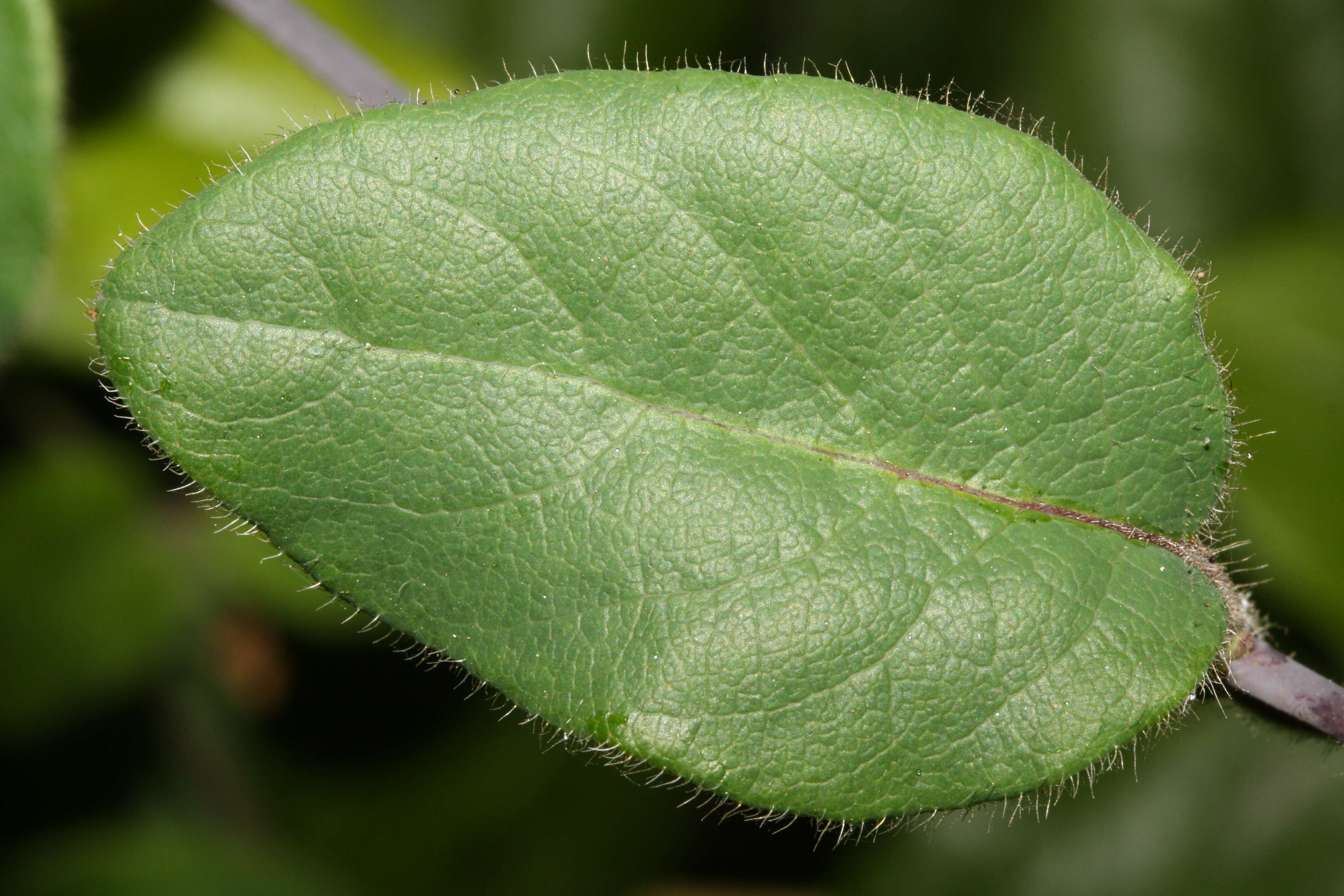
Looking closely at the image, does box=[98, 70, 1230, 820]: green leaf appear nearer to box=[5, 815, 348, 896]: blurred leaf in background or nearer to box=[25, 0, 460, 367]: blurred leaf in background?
box=[25, 0, 460, 367]: blurred leaf in background

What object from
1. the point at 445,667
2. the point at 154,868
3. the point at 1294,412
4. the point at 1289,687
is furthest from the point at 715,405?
the point at 154,868

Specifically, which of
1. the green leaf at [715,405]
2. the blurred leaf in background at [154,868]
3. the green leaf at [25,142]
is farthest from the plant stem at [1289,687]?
the blurred leaf in background at [154,868]

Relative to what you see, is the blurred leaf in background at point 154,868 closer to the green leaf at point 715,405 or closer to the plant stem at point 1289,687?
the green leaf at point 715,405

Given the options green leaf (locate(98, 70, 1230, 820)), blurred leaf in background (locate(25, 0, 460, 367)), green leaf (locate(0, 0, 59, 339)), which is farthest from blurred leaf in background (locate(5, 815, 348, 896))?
green leaf (locate(98, 70, 1230, 820))

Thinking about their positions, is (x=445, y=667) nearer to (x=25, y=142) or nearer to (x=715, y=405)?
(x=25, y=142)

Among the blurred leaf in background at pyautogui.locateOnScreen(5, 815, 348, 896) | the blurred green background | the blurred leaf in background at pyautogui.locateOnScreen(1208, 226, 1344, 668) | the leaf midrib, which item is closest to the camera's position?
the leaf midrib

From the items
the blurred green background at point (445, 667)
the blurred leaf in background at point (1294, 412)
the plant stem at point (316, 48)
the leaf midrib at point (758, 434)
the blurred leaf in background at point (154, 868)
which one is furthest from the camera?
the blurred leaf in background at point (154, 868)
